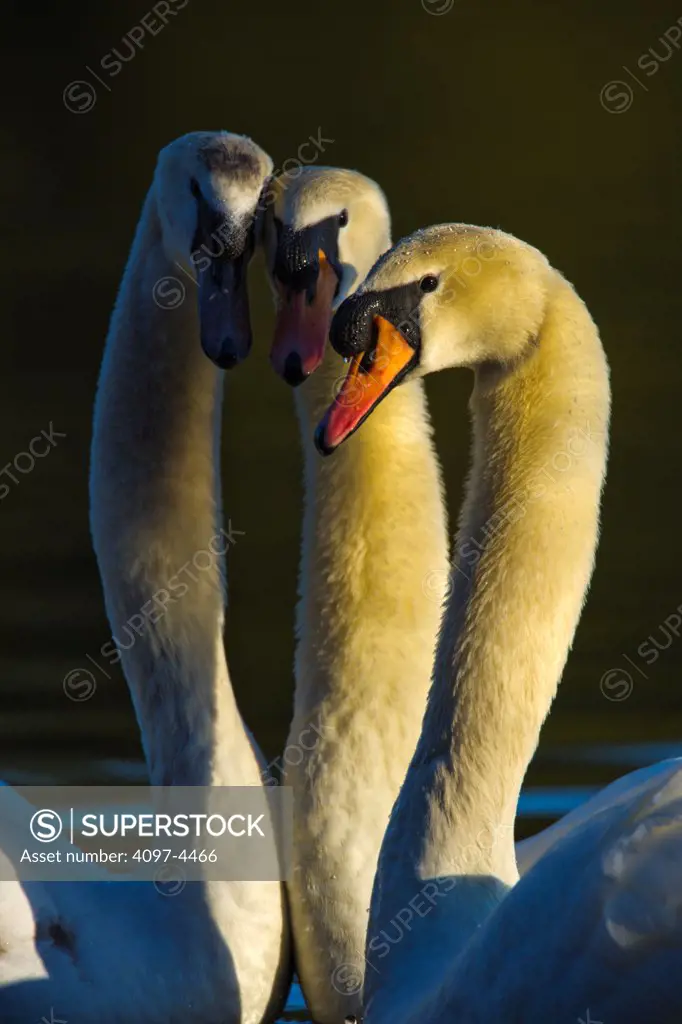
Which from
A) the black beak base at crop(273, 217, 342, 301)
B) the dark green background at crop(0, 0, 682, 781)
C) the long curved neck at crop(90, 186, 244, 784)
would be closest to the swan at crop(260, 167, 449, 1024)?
the black beak base at crop(273, 217, 342, 301)

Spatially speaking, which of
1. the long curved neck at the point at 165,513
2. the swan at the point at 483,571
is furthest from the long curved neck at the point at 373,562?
the swan at the point at 483,571

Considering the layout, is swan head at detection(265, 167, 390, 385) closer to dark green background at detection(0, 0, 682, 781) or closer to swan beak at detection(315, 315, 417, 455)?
swan beak at detection(315, 315, 417, 455)

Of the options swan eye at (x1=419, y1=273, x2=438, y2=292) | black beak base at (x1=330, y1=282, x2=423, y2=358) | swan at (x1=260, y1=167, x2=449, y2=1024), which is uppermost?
swan eye at (x1=419, y1=273, x2=438, y2=292)

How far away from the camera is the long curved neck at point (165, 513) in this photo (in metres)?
6.05

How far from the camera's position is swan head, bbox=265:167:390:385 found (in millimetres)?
5488

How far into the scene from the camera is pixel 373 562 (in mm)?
5953

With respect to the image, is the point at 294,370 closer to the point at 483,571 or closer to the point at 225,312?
the point at 225,312

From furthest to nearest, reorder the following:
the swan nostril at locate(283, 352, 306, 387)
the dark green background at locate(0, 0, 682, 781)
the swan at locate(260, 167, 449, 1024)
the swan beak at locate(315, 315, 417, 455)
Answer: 1. the dark green background at locate(0, 0, 682, 781)
2. the swan at locate(260, 167, 449, 1024)
3. the swan nostril at locate(283, 352, 306, 387)
4. the swan beak at locate(315, 315, 417, 455)

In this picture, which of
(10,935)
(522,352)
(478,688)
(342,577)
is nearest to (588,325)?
(522,352)

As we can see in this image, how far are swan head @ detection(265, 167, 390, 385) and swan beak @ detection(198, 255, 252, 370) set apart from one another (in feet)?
0.32

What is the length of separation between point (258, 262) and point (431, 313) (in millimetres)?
3131

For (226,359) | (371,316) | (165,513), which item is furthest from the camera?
(165,513)

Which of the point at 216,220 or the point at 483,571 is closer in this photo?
the point at 483,571

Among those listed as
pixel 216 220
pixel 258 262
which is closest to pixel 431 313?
pixel 216 220
